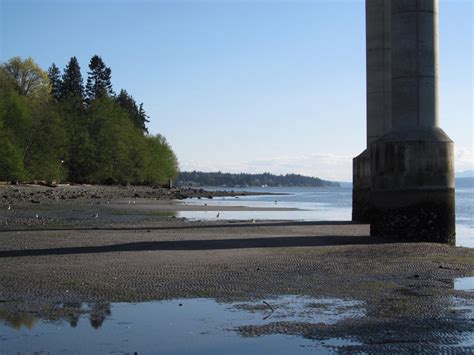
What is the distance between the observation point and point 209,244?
16.6 meters

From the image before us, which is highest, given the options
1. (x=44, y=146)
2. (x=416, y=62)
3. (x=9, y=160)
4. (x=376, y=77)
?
(x=376, y=77)

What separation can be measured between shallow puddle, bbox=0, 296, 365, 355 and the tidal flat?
12 mm

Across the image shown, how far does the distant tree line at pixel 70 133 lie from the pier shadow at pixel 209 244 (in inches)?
1652

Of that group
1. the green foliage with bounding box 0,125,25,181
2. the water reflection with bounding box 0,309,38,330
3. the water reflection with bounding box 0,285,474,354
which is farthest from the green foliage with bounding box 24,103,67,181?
the water reflection with bounding box 0,285,474,354

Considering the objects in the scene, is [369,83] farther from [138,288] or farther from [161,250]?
[138,288]

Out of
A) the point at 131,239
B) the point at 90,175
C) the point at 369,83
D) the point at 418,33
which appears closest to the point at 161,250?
the point at 131,239

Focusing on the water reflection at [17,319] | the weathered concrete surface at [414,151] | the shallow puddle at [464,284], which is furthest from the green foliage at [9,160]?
the water reflection at [17,319]

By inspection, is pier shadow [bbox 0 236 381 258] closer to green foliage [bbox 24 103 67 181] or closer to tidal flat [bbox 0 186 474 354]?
tidal flat [bbox 0 186 474 354]

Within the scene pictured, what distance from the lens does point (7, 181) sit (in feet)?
194

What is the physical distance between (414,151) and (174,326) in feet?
44.4

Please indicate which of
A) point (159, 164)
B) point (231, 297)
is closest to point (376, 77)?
point (231, 297)

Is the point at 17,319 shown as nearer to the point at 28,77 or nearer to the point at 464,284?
the point at 464,284

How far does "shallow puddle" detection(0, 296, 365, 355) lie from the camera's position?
625 cm

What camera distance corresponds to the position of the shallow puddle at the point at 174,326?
6.25m
